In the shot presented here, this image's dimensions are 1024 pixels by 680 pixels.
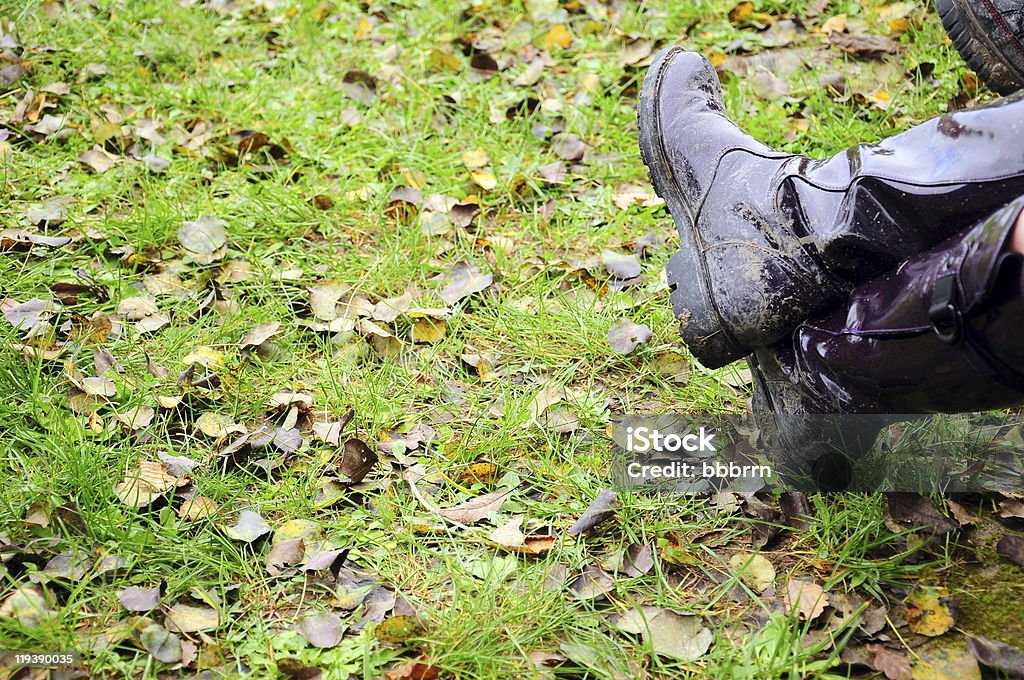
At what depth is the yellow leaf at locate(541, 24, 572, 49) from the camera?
2.93 m

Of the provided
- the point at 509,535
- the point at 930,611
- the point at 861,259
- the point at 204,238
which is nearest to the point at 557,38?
the point at 204,238

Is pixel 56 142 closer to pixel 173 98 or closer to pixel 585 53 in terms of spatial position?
pixel 173 98

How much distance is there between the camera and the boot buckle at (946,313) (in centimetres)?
114

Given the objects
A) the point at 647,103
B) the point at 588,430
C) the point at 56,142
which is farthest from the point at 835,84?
the point at 56,142

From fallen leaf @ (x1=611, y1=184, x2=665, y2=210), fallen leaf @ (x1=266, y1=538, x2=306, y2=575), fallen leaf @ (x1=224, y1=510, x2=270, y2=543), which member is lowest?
fallen leaf @ (x1=266, y1=538, x2=306, y2=575)

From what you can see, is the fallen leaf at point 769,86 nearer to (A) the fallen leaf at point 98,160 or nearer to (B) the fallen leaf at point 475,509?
(B) the fallen leaf at point 475,509

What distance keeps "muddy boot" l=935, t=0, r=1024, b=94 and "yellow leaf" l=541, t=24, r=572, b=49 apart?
4.52 feet

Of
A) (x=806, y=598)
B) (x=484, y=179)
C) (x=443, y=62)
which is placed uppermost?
(x=443, y=62)

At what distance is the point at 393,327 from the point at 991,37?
1.38m

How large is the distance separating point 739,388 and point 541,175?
2.92ft

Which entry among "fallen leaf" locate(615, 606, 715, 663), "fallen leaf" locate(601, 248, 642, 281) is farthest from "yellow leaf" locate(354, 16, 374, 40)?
"fallen leaf" locate(615, 606, 715, 663)

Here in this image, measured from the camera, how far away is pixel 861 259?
54.1 inches

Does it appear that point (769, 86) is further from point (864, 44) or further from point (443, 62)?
point (443, 62)

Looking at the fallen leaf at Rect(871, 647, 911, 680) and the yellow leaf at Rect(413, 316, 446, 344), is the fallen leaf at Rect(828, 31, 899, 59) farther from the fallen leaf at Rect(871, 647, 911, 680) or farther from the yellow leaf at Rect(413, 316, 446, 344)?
the fallen leaf at Rect(871, 647, 911, 680)
